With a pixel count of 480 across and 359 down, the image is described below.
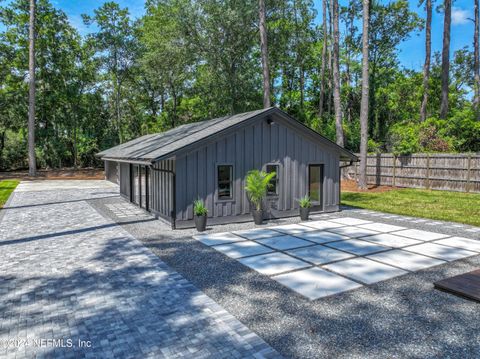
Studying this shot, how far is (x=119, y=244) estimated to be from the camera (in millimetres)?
7652

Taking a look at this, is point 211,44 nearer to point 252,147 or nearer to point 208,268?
point 252,147

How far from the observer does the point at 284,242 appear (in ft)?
25.7

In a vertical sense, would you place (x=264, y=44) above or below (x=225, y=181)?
above

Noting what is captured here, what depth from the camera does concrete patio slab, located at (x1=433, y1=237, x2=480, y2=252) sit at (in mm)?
7359

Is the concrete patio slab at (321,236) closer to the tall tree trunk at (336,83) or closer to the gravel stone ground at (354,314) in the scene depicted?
the gravel stone ground at (354,314)

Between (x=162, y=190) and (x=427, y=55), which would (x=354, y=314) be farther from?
(x=427, y=55)

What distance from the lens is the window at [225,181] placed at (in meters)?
9.90

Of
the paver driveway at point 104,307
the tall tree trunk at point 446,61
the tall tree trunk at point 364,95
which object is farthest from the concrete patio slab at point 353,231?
the tall tree trunk at point 446,61

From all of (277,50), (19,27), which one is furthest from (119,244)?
(19,27)

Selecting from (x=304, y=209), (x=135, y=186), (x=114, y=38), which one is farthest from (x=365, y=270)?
(x=114, y=38)

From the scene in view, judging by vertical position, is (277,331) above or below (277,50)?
below

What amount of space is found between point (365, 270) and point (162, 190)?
21.2 feet

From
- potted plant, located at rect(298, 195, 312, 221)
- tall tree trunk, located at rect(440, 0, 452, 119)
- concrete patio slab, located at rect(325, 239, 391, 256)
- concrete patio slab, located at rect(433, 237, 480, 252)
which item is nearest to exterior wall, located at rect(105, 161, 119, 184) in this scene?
potted plant, located at rect(298, 195, 312, 221)

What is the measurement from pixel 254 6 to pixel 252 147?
17089 mm
